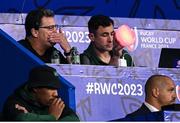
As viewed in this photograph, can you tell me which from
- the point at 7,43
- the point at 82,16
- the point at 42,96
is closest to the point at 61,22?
the point at 82,16

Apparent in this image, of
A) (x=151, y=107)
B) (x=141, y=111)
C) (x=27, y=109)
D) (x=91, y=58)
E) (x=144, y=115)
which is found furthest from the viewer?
(x=91, y=58)

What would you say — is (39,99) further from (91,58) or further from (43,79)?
(91,58)

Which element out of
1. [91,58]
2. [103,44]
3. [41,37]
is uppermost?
[41,37]

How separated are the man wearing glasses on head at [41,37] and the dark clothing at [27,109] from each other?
93 cm

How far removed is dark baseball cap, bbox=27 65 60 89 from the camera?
8516mm

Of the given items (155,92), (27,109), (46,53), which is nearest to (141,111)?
(155,92)

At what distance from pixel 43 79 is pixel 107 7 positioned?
2.00m

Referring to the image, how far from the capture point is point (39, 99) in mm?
8555

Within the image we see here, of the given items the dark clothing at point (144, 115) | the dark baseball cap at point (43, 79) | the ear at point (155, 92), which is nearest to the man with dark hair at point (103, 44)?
the ear at point (155, 92)

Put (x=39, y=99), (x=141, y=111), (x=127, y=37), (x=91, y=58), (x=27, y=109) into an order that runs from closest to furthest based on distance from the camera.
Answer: (x=27, y=109) → (x=39, y=99) → (x=141, y=111) → (x=91, y=58) → (x=127, y=37)

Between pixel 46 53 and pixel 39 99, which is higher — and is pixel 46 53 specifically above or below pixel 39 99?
above

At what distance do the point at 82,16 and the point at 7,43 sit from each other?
122 cm

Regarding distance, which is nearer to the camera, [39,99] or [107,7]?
[39,99]

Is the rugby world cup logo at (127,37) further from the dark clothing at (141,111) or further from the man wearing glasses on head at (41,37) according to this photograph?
the dark clothing at (141,111)
